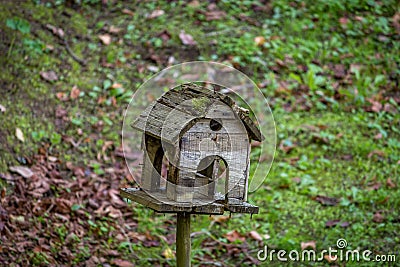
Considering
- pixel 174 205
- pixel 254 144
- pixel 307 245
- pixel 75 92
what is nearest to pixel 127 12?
pixel 75 92

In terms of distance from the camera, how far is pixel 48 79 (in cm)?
548

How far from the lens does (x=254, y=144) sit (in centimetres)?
556

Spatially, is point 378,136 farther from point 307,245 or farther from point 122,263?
point 122,263

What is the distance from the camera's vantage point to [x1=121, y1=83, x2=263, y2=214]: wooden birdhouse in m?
2.65

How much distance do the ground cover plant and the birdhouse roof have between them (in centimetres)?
162

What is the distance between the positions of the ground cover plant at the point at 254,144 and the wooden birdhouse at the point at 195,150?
1.51m

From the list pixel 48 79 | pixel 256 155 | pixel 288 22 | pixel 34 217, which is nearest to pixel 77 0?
pixel 48 79

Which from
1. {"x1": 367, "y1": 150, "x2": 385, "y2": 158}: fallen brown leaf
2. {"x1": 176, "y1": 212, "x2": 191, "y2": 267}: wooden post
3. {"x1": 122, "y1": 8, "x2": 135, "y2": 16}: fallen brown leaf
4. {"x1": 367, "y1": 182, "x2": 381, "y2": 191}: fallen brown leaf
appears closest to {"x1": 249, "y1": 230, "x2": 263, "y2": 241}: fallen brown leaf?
{"x1": 367, "y1": 182, "x2": 381, "y2": 191}: fallen brown leaf

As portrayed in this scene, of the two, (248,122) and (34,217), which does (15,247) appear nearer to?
(34,217)

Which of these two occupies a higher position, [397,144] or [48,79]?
[48,79]

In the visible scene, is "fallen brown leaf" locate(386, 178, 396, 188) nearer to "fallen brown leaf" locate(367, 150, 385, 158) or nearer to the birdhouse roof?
"fallen brown leaf" locate(367, 150, 385, 158)

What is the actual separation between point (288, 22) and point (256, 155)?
2070mm

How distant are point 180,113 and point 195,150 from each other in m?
0.18

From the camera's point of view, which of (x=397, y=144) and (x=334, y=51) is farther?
(x=334, y=51)
